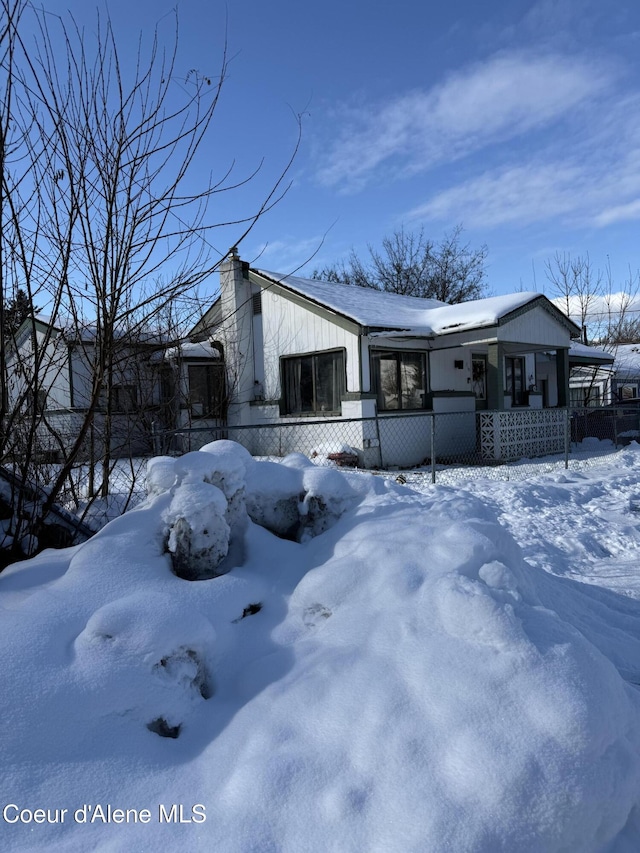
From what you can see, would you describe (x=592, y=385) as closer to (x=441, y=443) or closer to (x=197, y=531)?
(x=441, y=443)

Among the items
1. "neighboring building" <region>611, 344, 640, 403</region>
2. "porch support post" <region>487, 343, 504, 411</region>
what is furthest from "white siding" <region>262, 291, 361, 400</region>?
"neighboring building" <region>611, 344, 640, 403</region>

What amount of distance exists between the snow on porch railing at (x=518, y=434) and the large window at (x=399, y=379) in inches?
63.7

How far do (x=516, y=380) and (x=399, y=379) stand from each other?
17.3 feet

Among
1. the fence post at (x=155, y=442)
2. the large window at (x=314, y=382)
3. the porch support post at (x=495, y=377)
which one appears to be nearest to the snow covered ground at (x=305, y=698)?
the fence post at (x=155, y=442)

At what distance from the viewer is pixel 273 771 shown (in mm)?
1734

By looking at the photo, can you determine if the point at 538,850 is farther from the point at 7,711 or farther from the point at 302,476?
the point at 302,476

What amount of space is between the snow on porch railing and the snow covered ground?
9672 mm

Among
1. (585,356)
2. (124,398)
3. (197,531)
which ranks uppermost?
(585,356)

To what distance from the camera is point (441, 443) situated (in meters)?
12.9

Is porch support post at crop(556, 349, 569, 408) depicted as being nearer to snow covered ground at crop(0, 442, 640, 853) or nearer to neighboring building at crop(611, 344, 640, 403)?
neighboring building at crop(611, 344, 640, 403)

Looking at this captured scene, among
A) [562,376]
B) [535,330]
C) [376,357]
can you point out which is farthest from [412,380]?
[562,376]

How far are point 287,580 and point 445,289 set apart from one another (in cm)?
3266

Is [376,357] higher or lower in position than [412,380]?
higher

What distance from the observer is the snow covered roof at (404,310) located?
11.8 meters
